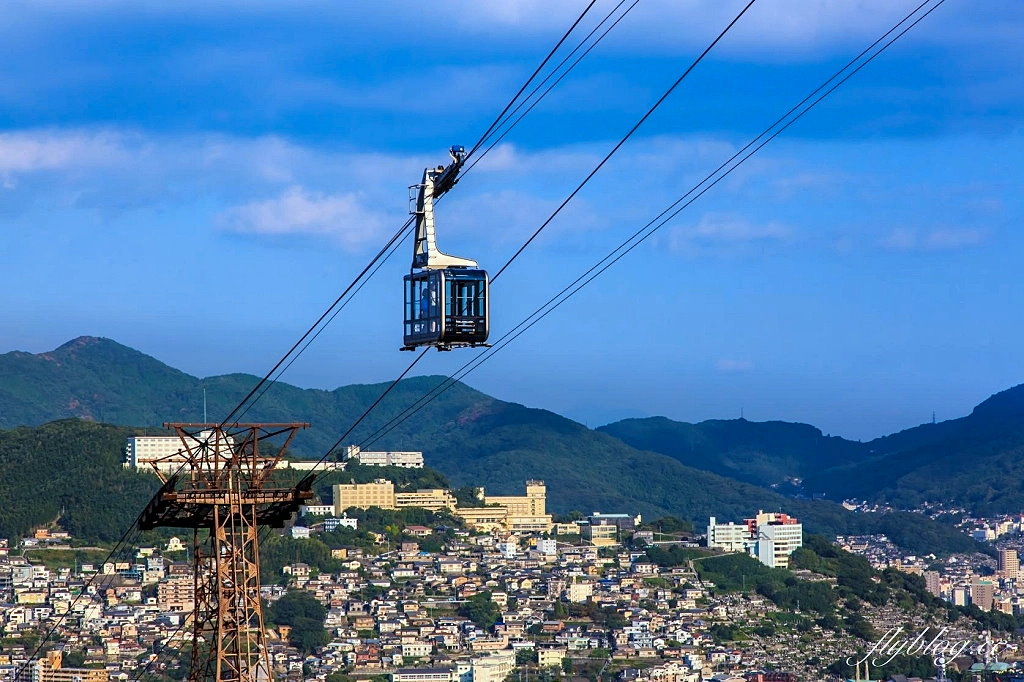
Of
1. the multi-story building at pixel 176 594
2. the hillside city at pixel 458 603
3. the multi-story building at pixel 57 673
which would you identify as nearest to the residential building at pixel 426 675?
the hillside city at pixel 458 603

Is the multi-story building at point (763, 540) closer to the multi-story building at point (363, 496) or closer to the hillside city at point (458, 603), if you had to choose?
the hillside city at point (458, 603)

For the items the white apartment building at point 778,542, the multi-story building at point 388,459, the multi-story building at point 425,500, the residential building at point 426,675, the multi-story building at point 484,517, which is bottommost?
the residential building at point 426,675

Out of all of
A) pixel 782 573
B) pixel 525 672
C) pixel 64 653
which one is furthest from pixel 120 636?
pixel 782 573

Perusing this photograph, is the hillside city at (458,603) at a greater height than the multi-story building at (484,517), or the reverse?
the multi-story building at (484,517)

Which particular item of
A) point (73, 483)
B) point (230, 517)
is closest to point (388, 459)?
point (73, 483)

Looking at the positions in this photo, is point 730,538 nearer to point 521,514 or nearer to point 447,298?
point 521,514

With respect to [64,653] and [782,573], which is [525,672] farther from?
[782,573]
